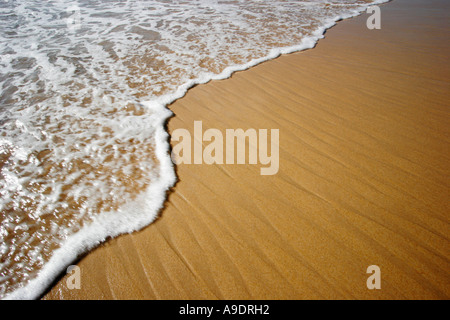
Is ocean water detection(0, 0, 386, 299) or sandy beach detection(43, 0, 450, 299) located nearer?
sandy beach detection(43, 0, 450, 299)

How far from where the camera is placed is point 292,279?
5.16 ft

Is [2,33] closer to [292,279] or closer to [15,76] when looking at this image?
[15,76]

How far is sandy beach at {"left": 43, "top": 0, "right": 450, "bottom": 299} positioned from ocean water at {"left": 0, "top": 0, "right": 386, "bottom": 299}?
0.73ft

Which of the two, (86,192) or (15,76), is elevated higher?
(15,76)

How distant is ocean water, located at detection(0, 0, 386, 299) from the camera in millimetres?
1868

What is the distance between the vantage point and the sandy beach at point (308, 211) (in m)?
1.56

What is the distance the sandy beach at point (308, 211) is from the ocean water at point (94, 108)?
22 centimetres

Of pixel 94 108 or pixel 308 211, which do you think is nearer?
pixel 308 211

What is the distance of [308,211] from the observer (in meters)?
1.94

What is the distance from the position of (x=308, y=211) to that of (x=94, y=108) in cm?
296

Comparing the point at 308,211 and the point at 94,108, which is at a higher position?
the point at 94,108

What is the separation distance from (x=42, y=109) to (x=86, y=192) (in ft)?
5.91
